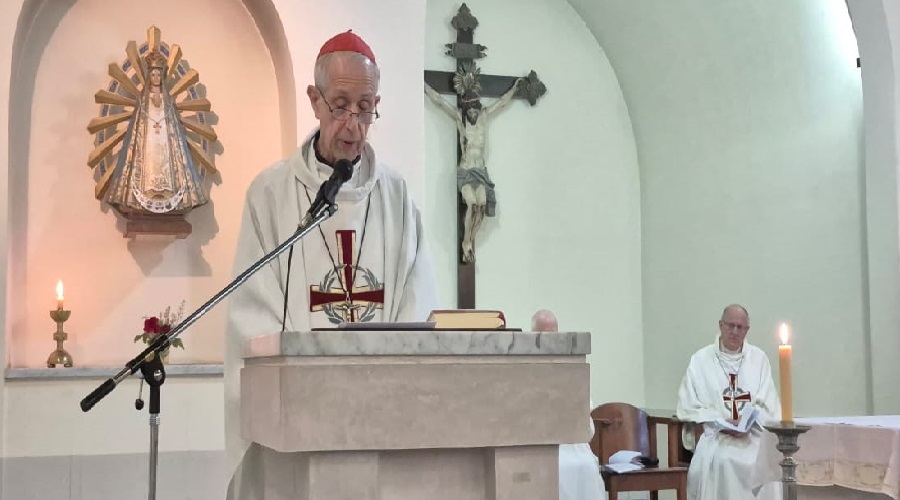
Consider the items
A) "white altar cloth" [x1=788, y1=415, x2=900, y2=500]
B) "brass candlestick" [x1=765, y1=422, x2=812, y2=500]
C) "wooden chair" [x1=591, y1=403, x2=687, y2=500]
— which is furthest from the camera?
"wooden chair" [x1=591, y1=403, x2=687, y2=500]

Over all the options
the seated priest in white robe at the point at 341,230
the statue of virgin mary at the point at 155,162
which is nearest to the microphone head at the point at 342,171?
the seated priest in white robe at the point at 341,230

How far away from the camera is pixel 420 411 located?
2.17 m

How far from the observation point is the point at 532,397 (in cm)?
226

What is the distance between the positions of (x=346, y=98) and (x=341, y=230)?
419 millimetres

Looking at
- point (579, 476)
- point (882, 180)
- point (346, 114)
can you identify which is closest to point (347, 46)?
point (346, 114)

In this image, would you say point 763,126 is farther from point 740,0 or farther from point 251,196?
point 251,196

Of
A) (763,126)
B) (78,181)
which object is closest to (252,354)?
(78,181)

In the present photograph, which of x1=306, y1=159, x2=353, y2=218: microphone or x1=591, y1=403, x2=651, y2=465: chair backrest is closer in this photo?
x1=306, y1=159, x2=353, y2=218: microphone

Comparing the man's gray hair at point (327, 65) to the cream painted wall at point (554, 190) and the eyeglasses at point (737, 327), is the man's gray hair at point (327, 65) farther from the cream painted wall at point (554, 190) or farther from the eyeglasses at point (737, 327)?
the cream painted wall at point (554, 190)

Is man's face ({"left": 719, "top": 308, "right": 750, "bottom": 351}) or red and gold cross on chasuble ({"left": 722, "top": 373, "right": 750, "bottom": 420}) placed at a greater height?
man's face ({"left": 719, "top": 308, "right": 750, "bottom": 351})

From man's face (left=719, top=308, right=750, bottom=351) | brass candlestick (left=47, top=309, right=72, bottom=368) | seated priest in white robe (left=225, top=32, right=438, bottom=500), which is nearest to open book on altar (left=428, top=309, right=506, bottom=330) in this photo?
seated priest in white robe (left=225, top=32, right=438, bottom=500)

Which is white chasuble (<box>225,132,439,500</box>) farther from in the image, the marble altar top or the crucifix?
the crucifix

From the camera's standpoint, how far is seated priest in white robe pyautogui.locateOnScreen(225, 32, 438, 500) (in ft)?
10.7

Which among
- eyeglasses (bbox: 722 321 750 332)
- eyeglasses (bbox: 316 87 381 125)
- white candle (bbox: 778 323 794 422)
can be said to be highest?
eyeglasses (bbox: 316 87 381 125)
